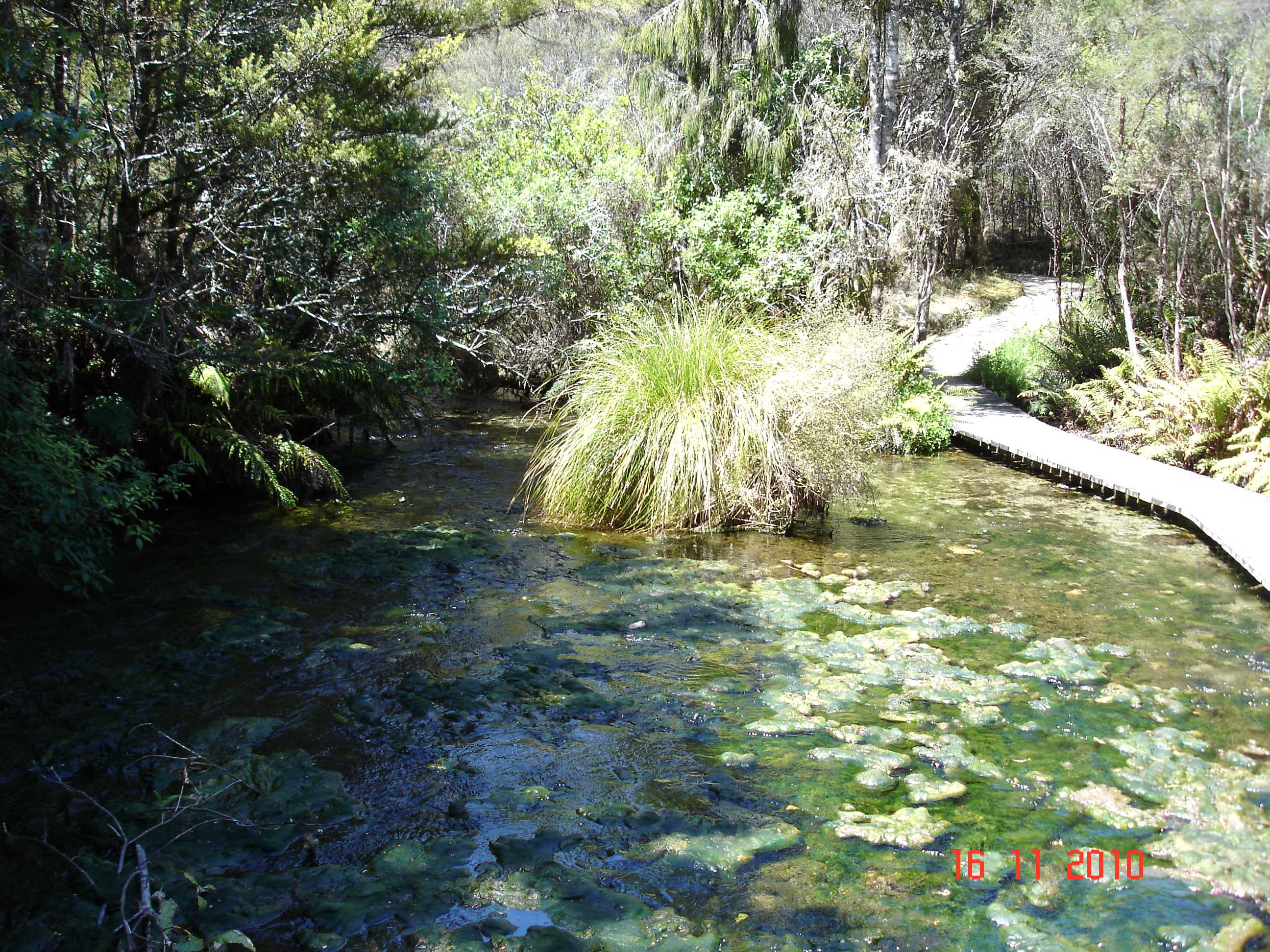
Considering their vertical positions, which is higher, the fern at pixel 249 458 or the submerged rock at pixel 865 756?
the fern at pixel 249 458

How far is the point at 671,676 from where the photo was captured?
4.35 meters

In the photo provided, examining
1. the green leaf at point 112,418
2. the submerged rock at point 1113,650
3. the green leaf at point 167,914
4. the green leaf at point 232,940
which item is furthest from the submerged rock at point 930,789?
the green leaf at point 112,418

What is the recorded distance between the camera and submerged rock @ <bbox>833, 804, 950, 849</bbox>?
9.93 feet

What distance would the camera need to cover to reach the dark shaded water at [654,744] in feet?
8.77

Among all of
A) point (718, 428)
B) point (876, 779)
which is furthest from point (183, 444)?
point (876, 779)

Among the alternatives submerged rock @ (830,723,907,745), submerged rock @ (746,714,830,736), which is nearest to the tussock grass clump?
submerged rock @ (746,714,830,736)

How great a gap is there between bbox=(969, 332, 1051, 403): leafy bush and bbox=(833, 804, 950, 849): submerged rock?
1009cm

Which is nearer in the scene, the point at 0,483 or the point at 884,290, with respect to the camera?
the point at 0,483

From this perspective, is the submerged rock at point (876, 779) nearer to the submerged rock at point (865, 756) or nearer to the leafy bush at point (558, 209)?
the submerged rock at point (865, 756)

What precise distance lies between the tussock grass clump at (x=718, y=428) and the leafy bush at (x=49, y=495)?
10.1 feet

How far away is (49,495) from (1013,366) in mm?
12472

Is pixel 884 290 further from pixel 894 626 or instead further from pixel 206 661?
pixel 206 661

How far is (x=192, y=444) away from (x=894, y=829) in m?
6.09

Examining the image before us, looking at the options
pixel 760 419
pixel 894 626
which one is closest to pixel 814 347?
pixel 760 419
